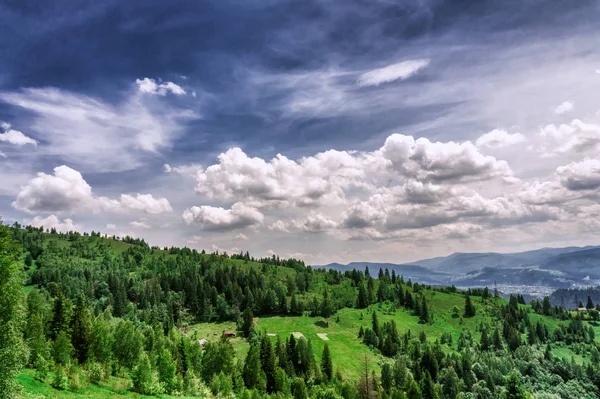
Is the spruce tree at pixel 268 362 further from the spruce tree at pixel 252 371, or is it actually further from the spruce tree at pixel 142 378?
the spruce tree at pixel 142 378

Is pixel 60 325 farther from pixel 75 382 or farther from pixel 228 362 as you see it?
pixel 228 362

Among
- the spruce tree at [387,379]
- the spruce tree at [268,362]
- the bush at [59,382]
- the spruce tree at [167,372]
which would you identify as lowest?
the spruce tree at [387,379]

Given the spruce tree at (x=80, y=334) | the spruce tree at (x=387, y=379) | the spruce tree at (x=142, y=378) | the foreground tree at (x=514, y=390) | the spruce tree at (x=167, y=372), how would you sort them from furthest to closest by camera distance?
the spruce tree at (x=387, y=379) < the spruce tree at (x=80, y=334) < the spruce tree at (x=167, y=372) < the foreground tree at (x=514, y=390) < the spruce tree at (x=142, y=378)

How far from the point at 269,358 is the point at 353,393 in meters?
34.2

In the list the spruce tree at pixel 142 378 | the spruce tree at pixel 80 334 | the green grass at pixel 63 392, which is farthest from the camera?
the spruce tree at pixel 80 334

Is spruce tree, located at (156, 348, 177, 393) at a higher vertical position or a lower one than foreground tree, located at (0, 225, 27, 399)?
lower

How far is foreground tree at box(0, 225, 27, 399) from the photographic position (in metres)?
30.5

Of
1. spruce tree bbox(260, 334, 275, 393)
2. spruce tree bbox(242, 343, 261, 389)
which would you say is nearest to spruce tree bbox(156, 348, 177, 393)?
spruce tree bbox(242, 343, 261, 389)

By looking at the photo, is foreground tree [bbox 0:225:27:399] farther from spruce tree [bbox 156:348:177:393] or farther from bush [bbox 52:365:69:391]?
spruce tree [bbox 156:348:177:393]

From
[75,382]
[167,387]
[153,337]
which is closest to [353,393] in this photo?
[153,337]

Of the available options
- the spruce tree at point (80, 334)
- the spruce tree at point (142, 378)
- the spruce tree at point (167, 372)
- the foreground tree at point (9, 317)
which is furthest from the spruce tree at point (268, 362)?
the foreground tree at point (9, 317)

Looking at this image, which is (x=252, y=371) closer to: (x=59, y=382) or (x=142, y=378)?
(x=142, y=378)

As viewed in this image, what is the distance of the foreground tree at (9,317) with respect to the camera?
30.5 metres

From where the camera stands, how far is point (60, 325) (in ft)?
260
